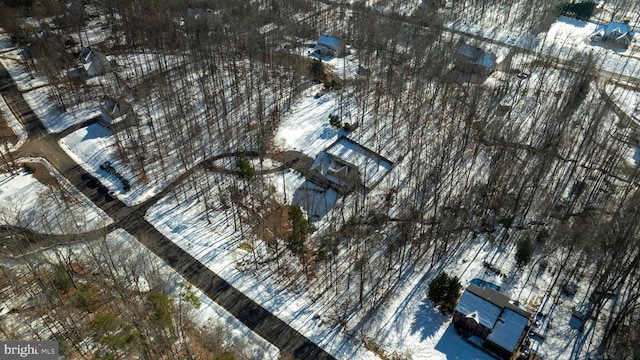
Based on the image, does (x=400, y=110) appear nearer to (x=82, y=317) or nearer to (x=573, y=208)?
(x=573, y=208)

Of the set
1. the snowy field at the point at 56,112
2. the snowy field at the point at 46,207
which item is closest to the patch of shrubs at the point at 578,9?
the snowy field at the point at 56,112

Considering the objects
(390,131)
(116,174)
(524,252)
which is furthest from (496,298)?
(116,174)

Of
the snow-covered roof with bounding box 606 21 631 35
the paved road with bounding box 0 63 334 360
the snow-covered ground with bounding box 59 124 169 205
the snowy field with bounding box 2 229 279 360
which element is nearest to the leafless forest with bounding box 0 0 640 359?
the snow-covered ground with bounding box 59 124 169 205

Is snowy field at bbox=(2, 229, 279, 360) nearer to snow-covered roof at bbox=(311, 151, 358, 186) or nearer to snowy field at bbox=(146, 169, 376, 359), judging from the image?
snowy field at bbox=(146, 169, 376, 359)

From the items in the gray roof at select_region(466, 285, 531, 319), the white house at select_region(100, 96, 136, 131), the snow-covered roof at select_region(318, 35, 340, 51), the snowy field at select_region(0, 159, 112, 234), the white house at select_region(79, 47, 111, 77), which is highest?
the snow-covered roof at select_region(318, 35, 340, 51)

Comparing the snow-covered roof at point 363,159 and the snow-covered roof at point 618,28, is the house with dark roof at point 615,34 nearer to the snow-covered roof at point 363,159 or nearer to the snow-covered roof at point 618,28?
the snow-covered roof at point 618,28

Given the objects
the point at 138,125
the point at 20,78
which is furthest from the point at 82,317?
the point at 20,78
